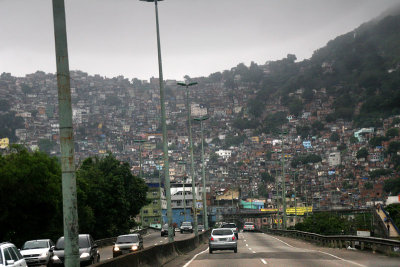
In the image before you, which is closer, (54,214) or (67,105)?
(67,105)

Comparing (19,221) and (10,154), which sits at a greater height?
(10,154)

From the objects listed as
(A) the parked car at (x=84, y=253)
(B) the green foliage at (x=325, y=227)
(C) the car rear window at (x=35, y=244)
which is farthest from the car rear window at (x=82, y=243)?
(B) the green foliage at (x=325, y=227)

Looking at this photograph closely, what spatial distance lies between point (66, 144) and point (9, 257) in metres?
5.39

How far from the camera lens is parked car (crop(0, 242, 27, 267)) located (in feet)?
56.4

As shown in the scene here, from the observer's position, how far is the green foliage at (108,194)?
7681 cm

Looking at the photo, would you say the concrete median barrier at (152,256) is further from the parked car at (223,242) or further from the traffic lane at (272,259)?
the parked car at (223,242)

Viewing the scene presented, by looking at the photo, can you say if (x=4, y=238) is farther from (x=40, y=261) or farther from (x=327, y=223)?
(x=327, y=223)

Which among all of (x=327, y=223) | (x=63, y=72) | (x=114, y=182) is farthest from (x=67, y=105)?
(x=327, y=223)

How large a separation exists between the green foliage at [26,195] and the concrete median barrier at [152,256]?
13.9 metres

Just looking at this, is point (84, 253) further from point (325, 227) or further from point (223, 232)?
point (325, 227)

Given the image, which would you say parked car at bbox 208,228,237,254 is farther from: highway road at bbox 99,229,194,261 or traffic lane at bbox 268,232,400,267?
highway road at bbox 99,229,194,261

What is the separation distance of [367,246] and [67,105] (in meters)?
27.3

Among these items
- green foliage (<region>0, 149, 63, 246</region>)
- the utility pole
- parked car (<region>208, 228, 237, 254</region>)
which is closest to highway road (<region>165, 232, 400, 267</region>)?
parked car (<region>208, 228, 237, 254</region>)

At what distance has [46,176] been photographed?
51.3 metres
